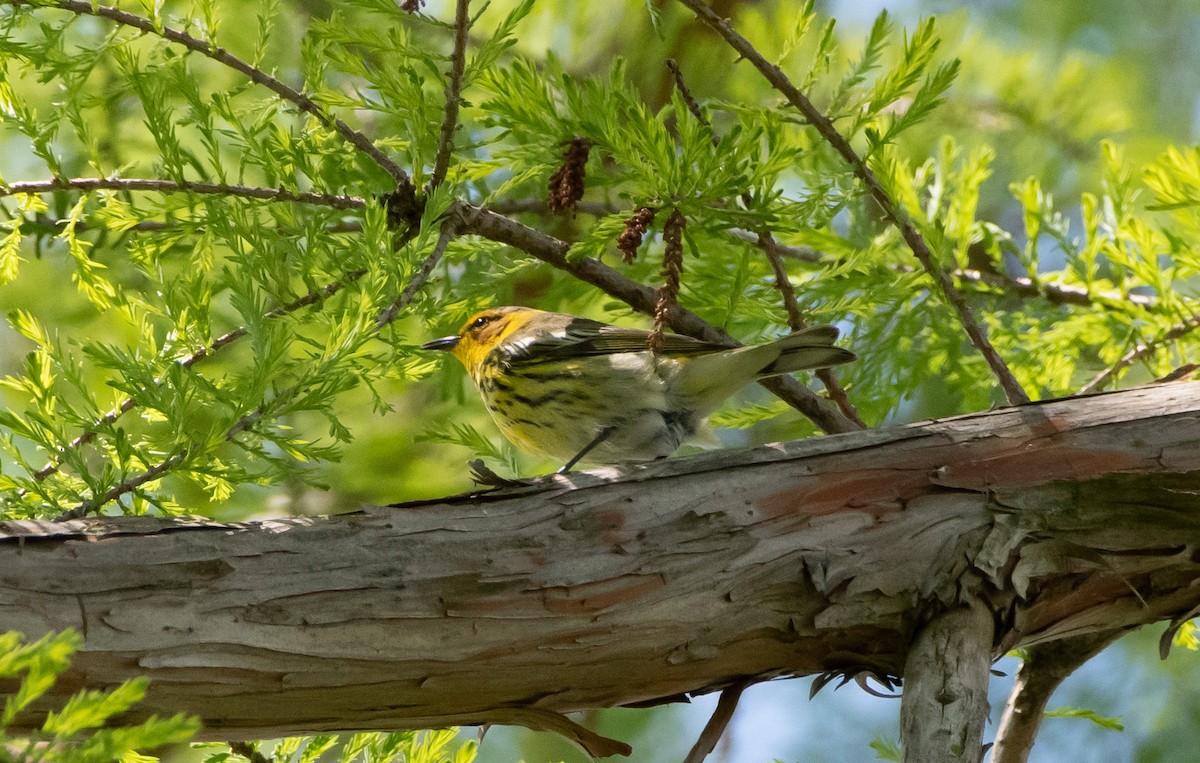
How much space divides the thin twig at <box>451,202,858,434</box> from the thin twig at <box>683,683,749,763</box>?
85 centimetres

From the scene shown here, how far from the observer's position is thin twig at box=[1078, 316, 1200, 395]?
114 inches

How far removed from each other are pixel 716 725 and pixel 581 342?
1.46 metres

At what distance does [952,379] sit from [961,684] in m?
1.44

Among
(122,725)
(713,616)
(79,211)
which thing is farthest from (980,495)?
(79,211)

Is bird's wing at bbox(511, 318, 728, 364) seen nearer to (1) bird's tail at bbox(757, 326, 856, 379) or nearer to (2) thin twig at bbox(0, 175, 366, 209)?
(1) bird's tail at bbox(757, 326, 856, 379)

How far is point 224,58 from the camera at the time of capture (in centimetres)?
212

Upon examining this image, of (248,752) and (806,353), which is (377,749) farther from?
(806,353)

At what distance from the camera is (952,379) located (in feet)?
10.5

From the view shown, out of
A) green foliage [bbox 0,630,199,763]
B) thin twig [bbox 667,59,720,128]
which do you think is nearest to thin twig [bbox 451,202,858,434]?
thin twig [bbox 667,59,720,128]

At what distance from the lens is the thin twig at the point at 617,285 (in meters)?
2.55

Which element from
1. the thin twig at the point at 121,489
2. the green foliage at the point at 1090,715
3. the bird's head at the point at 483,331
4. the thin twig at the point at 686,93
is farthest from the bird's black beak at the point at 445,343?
the green foliage at the point at 1090,715

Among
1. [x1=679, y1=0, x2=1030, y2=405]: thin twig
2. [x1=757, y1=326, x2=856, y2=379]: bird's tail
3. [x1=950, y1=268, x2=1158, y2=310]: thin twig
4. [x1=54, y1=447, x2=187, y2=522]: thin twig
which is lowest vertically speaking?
[x1=54, y1=447, x2=187, y2=522]: thin twig

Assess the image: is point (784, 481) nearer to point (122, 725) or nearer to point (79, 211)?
point (122, 725)

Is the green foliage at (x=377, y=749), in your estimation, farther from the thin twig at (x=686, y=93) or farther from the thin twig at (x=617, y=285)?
the thin twig at (x=686, y=93)
